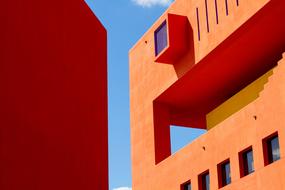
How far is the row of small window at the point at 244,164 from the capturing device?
2305 cm

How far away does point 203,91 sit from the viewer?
32594mm

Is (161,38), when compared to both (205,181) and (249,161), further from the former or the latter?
(249,161)

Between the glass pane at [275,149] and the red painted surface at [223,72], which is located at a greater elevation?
the red painted surface at [223,72]

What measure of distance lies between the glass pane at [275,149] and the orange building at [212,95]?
36 mm

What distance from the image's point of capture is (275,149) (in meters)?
23.0

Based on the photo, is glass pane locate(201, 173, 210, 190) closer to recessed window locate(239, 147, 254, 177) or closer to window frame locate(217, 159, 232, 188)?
window frame locate(217, 159, 232, 188)

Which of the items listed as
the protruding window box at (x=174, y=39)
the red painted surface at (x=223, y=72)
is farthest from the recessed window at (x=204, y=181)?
the protruding window box at (x=174, y=39)
